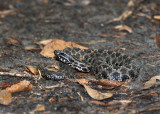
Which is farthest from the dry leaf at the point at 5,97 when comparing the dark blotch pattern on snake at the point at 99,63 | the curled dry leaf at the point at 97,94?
the curled dry leaf at the point at 97,94

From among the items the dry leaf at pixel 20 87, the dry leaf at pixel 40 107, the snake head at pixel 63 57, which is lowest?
the dry leaf at pixel 40 107

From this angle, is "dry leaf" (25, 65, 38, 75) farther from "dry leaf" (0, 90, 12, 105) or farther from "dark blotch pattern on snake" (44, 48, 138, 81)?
"dry leaf" (0, 90, 12, 105)

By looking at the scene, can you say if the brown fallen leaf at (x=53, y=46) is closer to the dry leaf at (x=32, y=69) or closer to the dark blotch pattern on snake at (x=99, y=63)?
the dark blotch pattern on snake at (x=99, y=63)

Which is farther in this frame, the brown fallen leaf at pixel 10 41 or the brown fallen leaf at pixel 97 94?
the brown fallen leaf at pixel 10 41

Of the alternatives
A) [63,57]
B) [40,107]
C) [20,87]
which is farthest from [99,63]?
[40,107]

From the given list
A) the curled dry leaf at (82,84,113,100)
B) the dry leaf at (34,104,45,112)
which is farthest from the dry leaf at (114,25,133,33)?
the dry leaf at (34,104,45,112)

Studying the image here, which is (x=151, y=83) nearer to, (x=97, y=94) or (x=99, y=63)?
(x=97, y=94)

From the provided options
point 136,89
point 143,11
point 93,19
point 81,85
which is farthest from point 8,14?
point 136,89

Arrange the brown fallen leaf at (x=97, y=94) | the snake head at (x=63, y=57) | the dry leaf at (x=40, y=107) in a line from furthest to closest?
the snake head at (x=63, y=57)
the brown fallen leaf at (x=97, y=94)
the dry leaf at (x=40, y=107)
